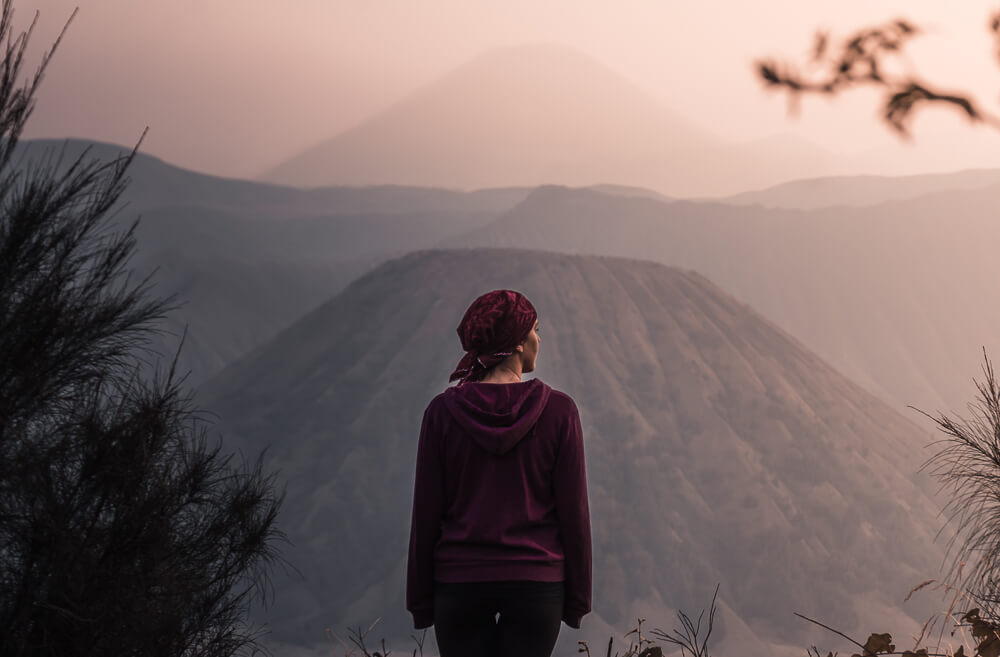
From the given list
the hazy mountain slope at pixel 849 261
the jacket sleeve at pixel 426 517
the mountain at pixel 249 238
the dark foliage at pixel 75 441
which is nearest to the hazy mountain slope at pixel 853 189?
the hazy mountain slope at pixel 849 261

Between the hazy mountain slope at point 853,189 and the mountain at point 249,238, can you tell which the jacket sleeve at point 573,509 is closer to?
the mountain at point 249,238

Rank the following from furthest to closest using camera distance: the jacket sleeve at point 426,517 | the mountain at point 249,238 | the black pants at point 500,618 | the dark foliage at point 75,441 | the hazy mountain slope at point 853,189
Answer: the hazy mountain slope at point 853,189
the mountain at point 249,238
the dark foliage at point 75,441
the jacket sleeve at point 426,517
the black pants at point 500,618

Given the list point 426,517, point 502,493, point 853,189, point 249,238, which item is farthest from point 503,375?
point 853,189

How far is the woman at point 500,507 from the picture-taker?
2904 mm

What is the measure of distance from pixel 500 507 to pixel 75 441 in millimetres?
2803

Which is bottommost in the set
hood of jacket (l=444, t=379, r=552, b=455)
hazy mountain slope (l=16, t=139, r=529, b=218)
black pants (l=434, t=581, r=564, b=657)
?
black pants (l=434, t=581, r=564, b=657)

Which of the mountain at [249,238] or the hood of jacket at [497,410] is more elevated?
the mountain at [249,238]

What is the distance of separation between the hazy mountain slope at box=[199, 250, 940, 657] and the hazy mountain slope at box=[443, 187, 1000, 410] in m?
24.2

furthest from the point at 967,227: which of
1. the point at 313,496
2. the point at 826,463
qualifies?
the point at 313,496

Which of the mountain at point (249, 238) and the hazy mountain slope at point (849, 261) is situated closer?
the mountain at point (249, 238)

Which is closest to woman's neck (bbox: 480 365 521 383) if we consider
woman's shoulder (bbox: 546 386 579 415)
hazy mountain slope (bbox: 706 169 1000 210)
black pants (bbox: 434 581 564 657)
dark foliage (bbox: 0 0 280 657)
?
woman's shoulder (bbox: 546 386 579 415)

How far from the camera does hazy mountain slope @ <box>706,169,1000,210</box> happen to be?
3625 inches

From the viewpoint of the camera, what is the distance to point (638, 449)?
1329 inches

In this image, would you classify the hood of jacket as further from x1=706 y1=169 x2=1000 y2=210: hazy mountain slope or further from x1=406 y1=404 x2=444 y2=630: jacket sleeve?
x1=706 y1=169 x2=1000 y2=210: hazy mountain slope
